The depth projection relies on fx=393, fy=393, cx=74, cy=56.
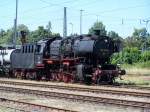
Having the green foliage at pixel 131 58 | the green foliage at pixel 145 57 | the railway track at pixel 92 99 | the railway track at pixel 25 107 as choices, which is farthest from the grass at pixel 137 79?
the railway track at pixel 25 107

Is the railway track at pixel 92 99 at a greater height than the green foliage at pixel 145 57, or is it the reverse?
the green foliage at pixel 145 57

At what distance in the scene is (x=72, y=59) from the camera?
2480 cm

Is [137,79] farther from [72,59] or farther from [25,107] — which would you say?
[25,107]

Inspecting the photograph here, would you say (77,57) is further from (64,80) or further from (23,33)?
(23,33)

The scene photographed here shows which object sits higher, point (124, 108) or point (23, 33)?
point (23, 33)

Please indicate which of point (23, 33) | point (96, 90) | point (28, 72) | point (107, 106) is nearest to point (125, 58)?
point (23, 33)

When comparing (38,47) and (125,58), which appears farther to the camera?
(125,58)

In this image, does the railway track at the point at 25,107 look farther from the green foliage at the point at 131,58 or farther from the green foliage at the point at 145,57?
the green foliage at the point at 145,57

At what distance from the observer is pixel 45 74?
28328 mm

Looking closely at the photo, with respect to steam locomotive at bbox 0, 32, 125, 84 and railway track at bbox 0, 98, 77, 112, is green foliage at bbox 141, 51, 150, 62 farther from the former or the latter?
railway track at bbox 0, 98, 77, 112

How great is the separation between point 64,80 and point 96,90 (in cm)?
623

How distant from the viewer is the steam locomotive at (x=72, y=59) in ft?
77.7

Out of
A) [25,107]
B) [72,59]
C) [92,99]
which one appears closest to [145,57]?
[72,59]

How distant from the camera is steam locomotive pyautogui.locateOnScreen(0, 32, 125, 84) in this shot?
77.7ft
